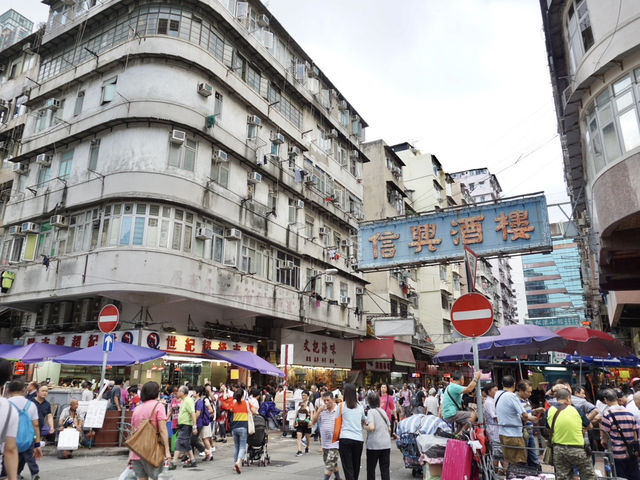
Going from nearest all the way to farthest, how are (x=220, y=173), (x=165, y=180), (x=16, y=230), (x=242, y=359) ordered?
(x=165, y=180) < (x=242, y=359) < (x=220, y=173) < (x=16, y=230)

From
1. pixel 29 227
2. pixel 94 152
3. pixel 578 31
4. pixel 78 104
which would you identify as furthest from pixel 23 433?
pixel 78 104

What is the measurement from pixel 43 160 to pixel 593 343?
860 inches

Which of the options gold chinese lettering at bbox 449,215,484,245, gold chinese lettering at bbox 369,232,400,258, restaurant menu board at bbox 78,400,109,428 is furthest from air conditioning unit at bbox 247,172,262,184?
restaurant menu board at bbox 78,400,109,428

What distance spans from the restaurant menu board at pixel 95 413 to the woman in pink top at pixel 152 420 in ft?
23.0

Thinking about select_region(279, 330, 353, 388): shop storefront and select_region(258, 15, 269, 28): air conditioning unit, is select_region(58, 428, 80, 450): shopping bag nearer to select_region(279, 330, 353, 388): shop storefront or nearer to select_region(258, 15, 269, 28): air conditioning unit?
select_region(279, 330, 353, 388): shop storefront

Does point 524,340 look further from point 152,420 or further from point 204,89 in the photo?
point 204,89

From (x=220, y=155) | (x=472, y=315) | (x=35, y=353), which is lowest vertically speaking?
(x=35, y=353)

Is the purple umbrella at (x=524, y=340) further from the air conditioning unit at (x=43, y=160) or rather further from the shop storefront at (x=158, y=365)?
the air conditioning unit at (x=43, y=160)

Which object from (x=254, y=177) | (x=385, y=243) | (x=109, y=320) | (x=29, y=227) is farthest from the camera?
(x=254, y=177)

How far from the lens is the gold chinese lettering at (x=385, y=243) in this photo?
14398 mm

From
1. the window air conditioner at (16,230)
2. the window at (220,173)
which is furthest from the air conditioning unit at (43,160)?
the window at (220,173)

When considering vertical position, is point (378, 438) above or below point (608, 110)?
below

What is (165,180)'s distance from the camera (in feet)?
53.0

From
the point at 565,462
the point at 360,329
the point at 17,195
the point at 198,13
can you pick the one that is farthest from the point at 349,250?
the point at 565,462
